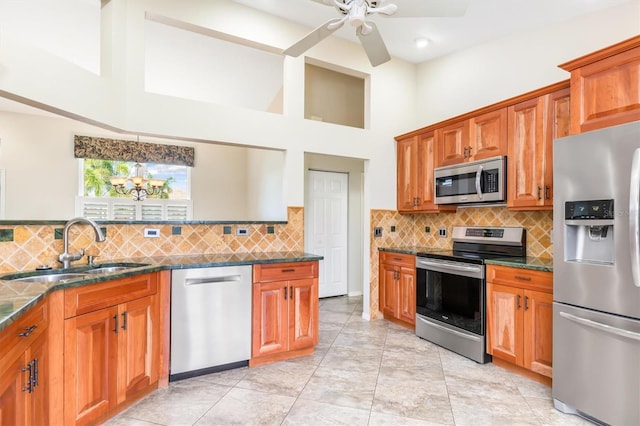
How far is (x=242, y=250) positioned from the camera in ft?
10.7

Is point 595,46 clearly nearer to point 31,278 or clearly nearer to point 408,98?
point 408,98

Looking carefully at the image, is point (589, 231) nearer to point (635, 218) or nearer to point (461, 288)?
point (635, 218)

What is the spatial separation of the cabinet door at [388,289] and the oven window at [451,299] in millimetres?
377

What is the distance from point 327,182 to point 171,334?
3.26 m

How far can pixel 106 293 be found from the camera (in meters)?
1.98

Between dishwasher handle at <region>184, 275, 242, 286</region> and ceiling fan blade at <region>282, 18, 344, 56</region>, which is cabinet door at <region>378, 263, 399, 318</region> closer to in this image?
dishwasher handle at <region>184, 275, 242, 286</region>

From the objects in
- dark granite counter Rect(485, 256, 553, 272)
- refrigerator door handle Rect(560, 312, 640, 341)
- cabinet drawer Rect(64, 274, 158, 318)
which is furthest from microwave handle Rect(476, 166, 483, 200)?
cabinet drawer Rect(64, 274, 158, 318)

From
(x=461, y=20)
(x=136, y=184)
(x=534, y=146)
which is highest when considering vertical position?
(x=461, y=20)

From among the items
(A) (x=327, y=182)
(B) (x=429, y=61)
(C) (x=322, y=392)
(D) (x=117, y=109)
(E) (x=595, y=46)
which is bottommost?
(C) (x=322, y=392)

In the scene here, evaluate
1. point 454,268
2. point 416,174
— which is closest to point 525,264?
point 454,268

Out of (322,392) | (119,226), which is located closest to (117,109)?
(119,226)

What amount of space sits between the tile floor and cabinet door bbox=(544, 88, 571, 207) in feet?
4.91

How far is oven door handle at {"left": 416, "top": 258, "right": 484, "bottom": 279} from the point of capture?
115 inches

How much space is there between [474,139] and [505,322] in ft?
5.55
